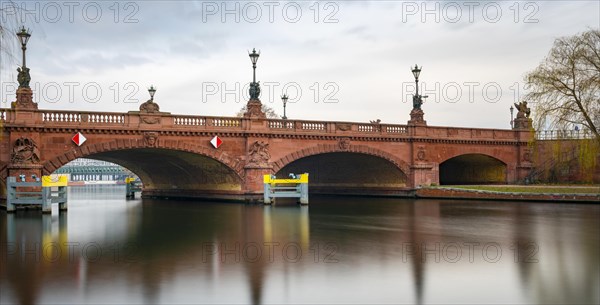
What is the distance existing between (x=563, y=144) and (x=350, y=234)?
30563 millimetres

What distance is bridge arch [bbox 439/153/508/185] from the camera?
5631 cm

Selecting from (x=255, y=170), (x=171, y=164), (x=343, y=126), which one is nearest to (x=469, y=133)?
(x=343, y=126)

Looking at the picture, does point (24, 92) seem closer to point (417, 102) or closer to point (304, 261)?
point (304, 261)

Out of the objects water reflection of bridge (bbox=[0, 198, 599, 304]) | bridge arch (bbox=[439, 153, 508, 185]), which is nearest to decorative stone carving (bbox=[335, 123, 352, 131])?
bridge arch (bbox=[439, 153, 508, 185])

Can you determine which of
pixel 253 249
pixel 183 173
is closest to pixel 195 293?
pixel 253 249

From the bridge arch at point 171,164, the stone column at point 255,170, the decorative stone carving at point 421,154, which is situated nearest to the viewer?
the bridge arch at point 171,164

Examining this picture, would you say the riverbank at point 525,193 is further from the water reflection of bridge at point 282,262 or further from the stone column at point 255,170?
the stone column at point 255,170

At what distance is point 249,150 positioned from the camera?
42.1 meters

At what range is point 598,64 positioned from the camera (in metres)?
38.1

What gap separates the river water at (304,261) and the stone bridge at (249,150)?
992 centimetres

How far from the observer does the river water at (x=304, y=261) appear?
11594 millimetres

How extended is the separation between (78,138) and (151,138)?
440 cm

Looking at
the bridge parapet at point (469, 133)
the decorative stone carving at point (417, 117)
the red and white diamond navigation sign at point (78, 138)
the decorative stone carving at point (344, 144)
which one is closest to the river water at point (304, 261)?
the red and white diamond navigation sign at point (78, 138)

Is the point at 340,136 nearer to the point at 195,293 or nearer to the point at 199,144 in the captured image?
the point at 199,144
